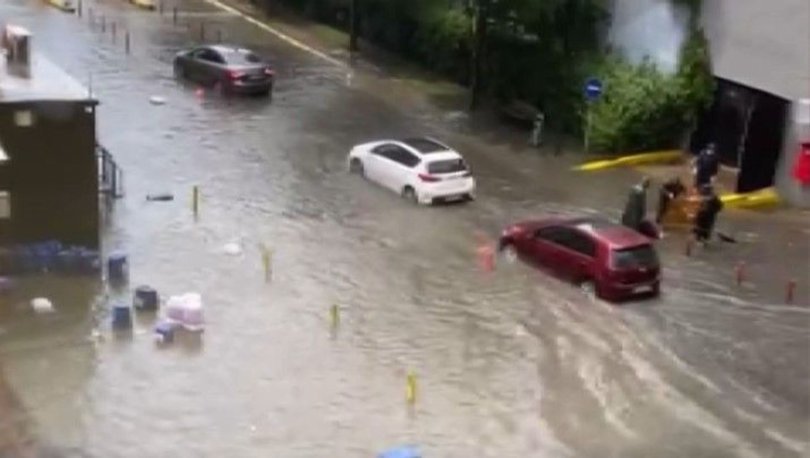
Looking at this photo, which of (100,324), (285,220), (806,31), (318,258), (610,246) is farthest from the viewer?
(806,31)

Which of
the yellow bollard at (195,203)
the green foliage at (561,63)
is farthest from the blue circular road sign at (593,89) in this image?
the yellow bollard at (195,203)

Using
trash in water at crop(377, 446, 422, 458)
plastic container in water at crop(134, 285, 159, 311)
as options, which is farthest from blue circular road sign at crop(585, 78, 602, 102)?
trash in water at crop(377, 446, 422, 458)

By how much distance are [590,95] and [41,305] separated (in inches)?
710

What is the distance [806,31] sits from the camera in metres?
37.1

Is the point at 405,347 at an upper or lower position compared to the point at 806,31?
lower

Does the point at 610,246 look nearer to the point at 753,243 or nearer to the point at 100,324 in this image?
the point at 753,243

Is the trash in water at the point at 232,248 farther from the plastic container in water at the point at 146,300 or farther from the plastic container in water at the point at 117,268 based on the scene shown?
the plastic container in water at the point at 146,300

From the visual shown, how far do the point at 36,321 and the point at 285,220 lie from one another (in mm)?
7829

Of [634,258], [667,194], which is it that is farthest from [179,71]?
[634,258]

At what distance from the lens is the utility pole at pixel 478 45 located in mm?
44344

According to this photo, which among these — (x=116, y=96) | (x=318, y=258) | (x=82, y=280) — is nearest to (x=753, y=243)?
(x=318, y=258)

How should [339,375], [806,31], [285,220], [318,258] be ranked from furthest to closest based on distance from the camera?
[806,31] < [285,220] < [318,258] < [339,375]

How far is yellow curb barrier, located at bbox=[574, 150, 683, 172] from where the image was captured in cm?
3991

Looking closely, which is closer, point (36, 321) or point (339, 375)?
point (339, 375)
